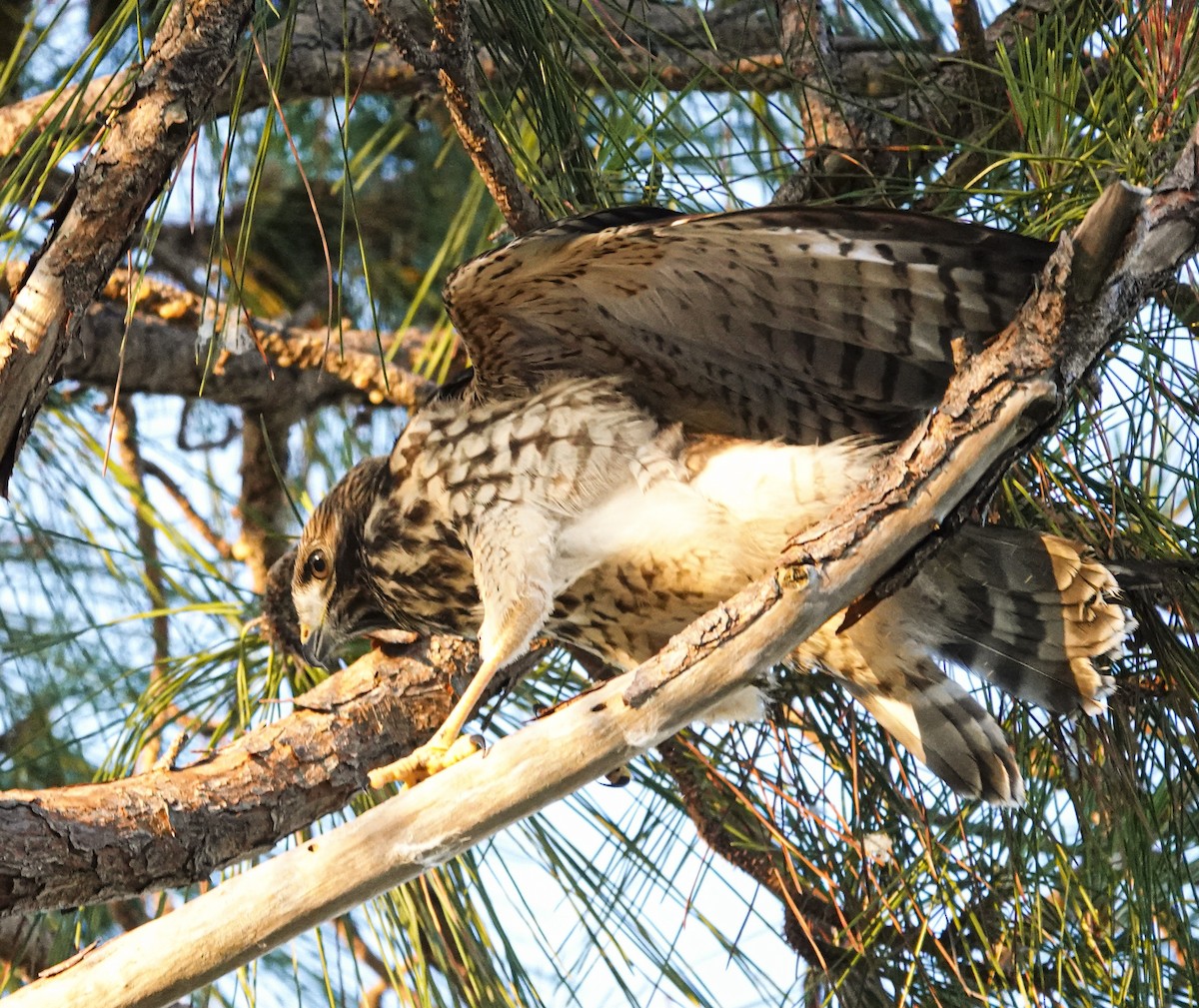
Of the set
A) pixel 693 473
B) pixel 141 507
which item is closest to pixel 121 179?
pixel 693 473

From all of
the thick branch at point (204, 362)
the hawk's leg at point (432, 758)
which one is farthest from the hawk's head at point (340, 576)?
the hawk's leg at point (432, 758)

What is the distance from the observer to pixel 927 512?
1512 millimetres

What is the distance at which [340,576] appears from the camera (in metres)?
2.43

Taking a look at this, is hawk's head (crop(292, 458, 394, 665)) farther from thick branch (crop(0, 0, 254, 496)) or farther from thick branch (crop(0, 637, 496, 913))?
thick branch (crop(0, 0, 254, 496))

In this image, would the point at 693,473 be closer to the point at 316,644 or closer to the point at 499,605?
the point at 499,605

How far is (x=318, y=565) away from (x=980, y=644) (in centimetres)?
118

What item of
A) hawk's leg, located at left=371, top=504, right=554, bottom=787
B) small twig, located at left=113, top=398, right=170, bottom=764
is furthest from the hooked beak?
small twig, located at left=113, top=398, right=170, bottom=764

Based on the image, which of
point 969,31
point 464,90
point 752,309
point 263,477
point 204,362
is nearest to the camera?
point 464,90

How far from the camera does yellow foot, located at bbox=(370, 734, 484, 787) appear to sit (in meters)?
1.86

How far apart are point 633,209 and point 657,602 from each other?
0.67 m

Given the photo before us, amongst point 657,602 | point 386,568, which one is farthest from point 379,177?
point 657,602

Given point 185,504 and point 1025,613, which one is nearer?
point 1025,613

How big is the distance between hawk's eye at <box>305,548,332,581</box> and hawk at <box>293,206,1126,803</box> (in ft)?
0.08

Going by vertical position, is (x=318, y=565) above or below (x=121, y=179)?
below
